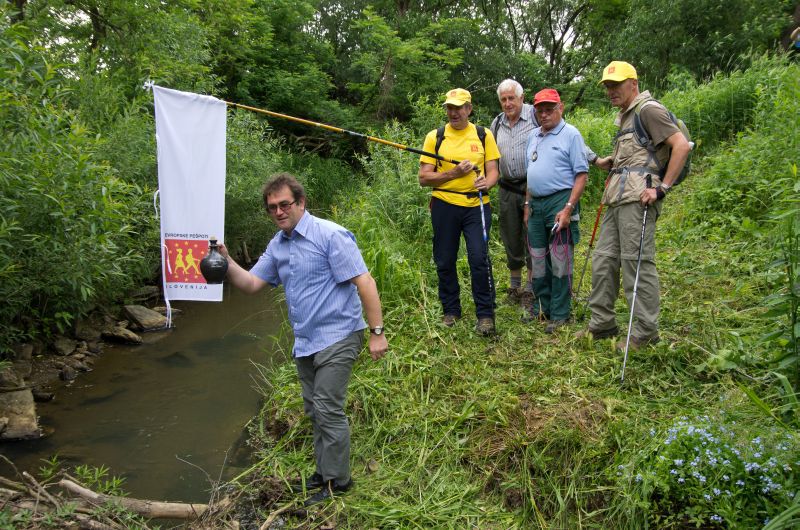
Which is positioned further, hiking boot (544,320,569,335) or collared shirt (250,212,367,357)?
hiking boot (544,320,569,335)

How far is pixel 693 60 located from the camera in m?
13.7

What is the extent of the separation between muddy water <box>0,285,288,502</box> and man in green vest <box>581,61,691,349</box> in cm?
303

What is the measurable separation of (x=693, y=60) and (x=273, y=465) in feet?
45.1

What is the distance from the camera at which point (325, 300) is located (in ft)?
10.7

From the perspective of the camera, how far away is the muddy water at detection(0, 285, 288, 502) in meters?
4.40

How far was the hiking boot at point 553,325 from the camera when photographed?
15.5 feet

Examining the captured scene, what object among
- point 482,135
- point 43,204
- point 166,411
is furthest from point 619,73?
point 43,204

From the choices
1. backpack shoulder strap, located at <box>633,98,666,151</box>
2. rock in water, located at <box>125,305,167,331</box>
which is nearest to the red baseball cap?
backpack shoulder strap, located at <box>633,98,666,151</box>

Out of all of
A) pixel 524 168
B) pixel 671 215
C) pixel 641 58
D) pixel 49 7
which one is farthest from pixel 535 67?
pixel 524 168

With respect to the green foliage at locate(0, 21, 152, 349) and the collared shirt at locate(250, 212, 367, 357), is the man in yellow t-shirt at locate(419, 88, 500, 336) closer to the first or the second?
the collared shirt at locate(250, 212, 367, 357)

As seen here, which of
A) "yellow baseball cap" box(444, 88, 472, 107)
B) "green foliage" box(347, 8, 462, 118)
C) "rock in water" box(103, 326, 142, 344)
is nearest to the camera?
"yellow baseball cap" box(444, 88, 472, 107)

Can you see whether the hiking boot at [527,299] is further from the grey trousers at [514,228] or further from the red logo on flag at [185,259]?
the red logo on flag at [185,259]

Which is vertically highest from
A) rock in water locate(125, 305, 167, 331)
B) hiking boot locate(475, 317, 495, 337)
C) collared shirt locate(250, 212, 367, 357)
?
collared shirt locate(250, 212, 367, 357)

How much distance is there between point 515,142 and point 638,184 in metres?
1.38
